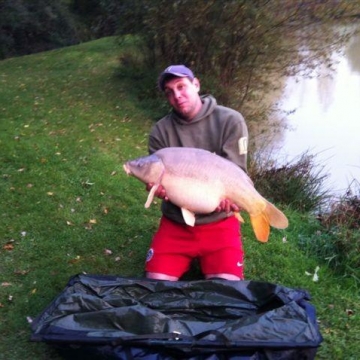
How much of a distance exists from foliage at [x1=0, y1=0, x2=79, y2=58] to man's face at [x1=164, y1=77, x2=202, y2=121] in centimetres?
1422

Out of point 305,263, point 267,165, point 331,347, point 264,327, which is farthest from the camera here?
point 267,165

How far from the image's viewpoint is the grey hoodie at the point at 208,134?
2584mm

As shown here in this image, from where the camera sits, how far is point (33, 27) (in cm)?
1605

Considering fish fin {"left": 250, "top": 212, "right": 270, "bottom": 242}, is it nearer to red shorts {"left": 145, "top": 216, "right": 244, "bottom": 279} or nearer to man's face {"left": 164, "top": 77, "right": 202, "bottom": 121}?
red shorts {"left": 145, "top": 216, "right": 244, "bottom": 279}

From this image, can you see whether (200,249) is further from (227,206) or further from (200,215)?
(227,206)

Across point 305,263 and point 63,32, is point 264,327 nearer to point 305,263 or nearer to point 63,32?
point 305,263

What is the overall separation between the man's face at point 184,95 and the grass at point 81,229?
113cm

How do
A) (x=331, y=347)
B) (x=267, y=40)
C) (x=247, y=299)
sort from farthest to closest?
(x=267, y=40), (x=331, y=347), (x=247, y=299)

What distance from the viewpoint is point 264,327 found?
195cm

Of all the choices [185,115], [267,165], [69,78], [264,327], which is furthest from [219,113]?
[69,78]

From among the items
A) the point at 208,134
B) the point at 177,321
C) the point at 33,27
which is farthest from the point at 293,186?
the point at 33,27

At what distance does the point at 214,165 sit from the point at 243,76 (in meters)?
5.16

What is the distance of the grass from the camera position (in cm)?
271

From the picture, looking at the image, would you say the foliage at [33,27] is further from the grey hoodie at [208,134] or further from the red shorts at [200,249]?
the red shorts at [200,249]
